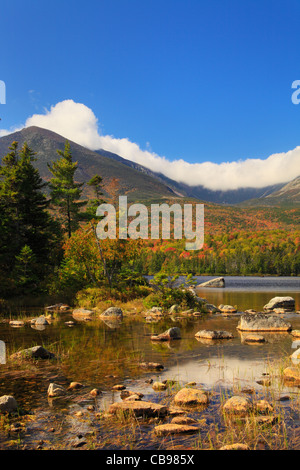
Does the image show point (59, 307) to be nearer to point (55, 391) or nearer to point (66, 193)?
point (66, 193)

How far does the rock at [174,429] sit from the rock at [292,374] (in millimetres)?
4542

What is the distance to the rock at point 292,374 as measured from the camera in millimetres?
9934

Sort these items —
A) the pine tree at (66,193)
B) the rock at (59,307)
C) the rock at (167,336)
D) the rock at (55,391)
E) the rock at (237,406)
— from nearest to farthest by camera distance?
the rock at (237,406) < the rock at (55,391) < the rock at (167,336) < the rock at (59,307) < the pine tree at (66,193)

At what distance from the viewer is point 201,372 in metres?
11.0

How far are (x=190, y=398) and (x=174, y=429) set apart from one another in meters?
1.67

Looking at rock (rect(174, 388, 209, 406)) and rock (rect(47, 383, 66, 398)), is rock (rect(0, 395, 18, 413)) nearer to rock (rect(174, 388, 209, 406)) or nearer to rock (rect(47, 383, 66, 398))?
rock (rect(47, 383, 66, 398))

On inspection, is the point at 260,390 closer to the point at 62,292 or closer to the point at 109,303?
the point at 109,303

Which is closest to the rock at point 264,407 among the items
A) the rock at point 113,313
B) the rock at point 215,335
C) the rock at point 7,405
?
the rock at point 7,405

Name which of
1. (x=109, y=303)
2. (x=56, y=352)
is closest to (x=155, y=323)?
(x=109, y=303)

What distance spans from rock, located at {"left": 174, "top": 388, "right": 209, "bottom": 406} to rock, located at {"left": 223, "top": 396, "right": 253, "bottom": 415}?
61cm

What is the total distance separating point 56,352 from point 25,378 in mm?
3274

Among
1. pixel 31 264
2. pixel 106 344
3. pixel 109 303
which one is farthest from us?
pixel 31 264

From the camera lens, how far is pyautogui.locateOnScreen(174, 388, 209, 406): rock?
26.7ft

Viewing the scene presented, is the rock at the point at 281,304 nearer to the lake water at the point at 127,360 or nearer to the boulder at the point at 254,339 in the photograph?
the lake water at the point at 127,360
